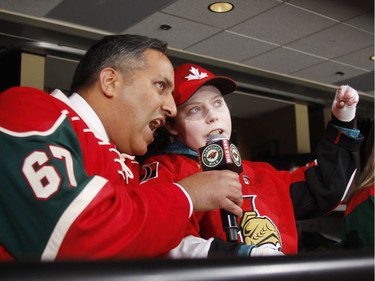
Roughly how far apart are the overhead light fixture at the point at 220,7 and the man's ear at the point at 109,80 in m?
2.84

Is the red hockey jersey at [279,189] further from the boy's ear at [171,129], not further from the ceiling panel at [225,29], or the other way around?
the ceiling panel at [225,29]

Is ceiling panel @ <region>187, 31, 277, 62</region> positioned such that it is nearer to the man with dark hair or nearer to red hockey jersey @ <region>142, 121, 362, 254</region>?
red hockey jersey @ <region>142, 121, 362, 254</region>

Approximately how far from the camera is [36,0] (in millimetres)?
3682

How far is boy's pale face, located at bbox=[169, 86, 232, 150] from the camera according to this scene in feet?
4.24

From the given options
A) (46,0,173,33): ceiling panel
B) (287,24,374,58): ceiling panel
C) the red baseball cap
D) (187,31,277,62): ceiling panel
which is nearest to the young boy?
the red baseball cap

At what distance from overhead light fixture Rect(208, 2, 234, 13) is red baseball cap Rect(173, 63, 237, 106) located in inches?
101

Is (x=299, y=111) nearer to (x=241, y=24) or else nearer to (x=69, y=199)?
(x=241, y=24)

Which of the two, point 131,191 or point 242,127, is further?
point 242,127

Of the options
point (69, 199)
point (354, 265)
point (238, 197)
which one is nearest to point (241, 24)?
point (238, 197)

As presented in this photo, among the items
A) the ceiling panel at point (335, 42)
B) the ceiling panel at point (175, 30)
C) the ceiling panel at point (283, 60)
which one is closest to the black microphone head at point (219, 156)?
the ceiling panel at point (175, 30)

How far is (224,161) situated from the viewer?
1.04 metres

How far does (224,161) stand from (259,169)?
0.36 metres

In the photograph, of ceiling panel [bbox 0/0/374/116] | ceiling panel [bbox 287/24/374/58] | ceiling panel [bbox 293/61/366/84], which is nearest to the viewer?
ceiling panel [bbox 0/0/374/116]

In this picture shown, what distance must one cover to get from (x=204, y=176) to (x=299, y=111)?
6.00 m
